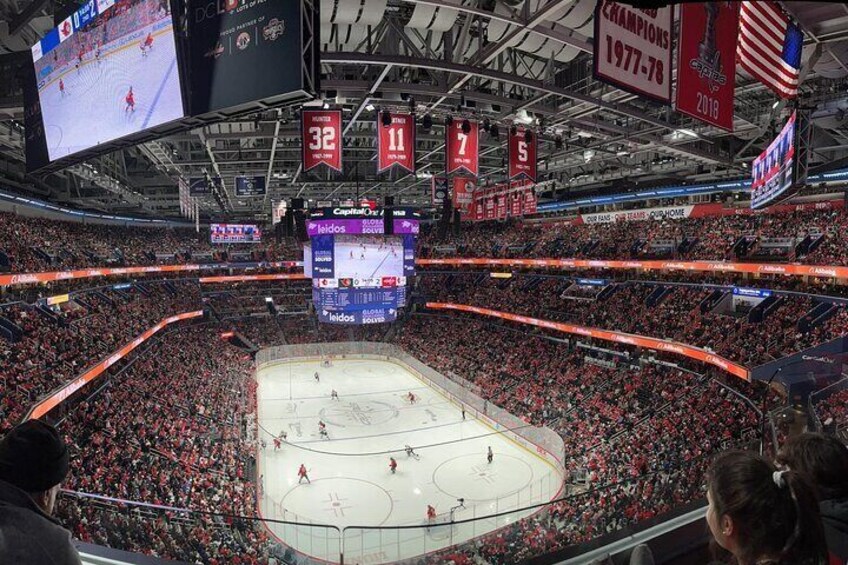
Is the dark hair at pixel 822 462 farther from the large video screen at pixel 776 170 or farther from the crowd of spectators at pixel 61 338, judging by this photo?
the crowd of spectators at pixel 61 338

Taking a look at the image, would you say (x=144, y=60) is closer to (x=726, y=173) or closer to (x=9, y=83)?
(x=9, y=83)

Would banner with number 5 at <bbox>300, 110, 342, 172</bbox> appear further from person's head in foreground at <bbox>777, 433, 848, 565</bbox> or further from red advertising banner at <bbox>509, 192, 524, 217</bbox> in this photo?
red advertising banner at <bbox>509, 192, 524, 217</bbox>

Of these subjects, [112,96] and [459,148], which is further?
[459,148]

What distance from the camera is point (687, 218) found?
29469 mm

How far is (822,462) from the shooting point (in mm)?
2111

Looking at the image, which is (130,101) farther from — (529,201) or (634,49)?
(529,201)

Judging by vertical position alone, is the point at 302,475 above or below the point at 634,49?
below

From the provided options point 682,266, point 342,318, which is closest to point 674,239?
point 682,266

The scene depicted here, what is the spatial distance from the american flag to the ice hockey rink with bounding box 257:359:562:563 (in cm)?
761

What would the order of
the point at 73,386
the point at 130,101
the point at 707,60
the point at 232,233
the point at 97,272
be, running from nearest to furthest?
the point at 130,101 → the point at 707,60 → the point at 73,386 → the point at 97,272 → the point at 232,233

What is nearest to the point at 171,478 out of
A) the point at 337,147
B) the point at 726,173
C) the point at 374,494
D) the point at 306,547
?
the point at 374,494

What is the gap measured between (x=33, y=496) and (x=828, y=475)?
292 centimetres

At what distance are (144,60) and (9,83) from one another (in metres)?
7.17

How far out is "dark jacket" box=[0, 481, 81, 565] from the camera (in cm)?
123
